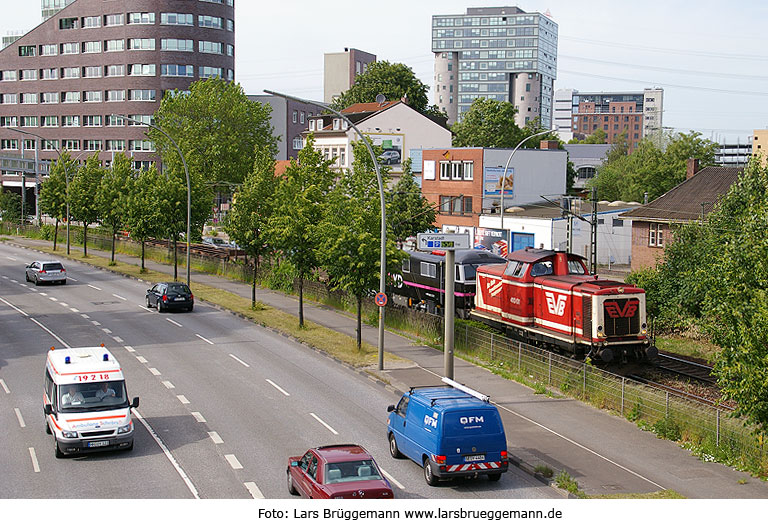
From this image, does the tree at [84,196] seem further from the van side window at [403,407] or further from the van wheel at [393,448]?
the van side window at [403,407]

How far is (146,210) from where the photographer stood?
57625 millimetres

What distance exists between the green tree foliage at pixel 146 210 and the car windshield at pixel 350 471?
4229 centimetres

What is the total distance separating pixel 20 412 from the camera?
25469 mm

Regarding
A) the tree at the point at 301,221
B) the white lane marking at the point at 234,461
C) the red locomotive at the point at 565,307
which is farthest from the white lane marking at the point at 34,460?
the red locomotive at the point at 565,307

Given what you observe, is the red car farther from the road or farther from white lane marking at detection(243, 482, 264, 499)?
the road

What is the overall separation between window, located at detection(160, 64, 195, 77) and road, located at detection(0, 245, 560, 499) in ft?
243

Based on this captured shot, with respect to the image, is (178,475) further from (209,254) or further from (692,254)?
(209,254)

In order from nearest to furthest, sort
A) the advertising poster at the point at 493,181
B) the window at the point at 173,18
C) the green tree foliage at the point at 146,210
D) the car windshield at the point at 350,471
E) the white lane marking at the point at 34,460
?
the car windshield at the point at 350,471 < the white lane marking at the point at 34,460 < the green tree foliage at the point at 146,210 < the advertising poster at the point at 493,181 < the window at the point at 173,18

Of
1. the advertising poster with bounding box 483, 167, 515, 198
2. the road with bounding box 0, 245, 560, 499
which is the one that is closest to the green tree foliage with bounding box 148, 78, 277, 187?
the advertising poster with bounding box 483, 167, 515, 198

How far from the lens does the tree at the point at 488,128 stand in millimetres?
106981

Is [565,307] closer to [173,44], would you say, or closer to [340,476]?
[340,476]

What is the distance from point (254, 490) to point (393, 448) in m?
4.33

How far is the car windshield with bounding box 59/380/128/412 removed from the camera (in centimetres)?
2141
